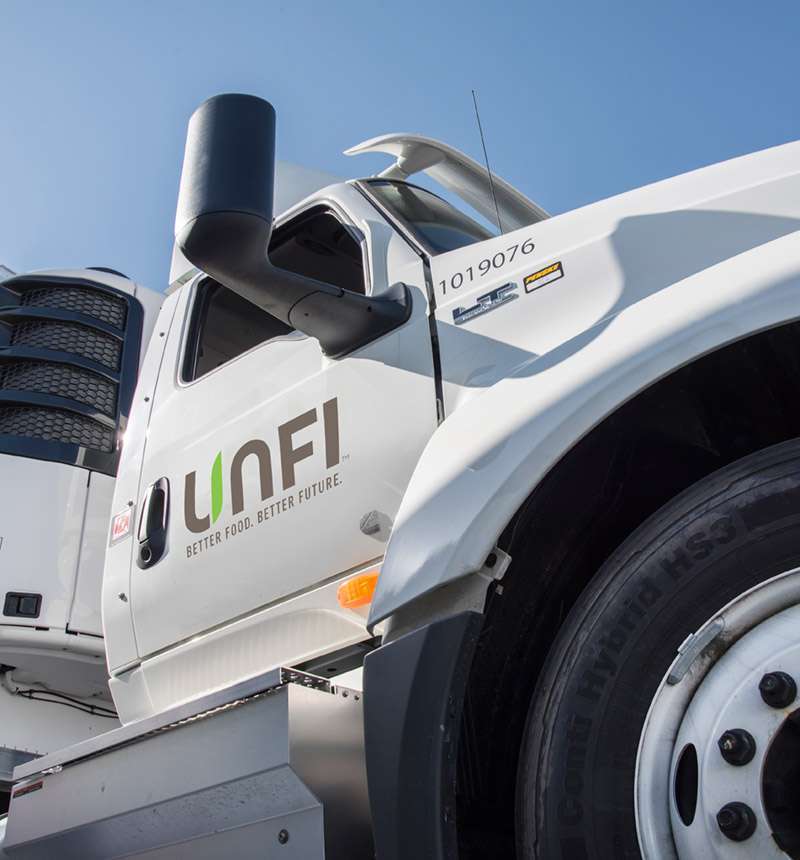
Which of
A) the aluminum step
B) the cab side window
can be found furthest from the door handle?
the aluminum step

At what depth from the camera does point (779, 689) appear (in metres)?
1.62

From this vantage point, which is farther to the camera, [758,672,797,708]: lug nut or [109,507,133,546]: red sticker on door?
[109,507,133,546]: red sticker on door

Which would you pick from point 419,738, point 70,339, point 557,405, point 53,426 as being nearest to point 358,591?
point 419,738

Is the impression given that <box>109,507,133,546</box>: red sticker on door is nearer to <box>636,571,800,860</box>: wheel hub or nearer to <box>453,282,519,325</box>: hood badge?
<box>453,282,519,325</box>: hood badge

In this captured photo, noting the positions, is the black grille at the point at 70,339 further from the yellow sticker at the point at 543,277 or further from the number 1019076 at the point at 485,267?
the yellow sticker at the point at 543,277

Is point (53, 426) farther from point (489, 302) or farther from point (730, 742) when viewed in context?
point (730, 742)

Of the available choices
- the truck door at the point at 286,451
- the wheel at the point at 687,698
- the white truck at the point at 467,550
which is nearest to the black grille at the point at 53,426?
the truck door at the point at 286,451

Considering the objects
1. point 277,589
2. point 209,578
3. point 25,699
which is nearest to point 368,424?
point 277,589

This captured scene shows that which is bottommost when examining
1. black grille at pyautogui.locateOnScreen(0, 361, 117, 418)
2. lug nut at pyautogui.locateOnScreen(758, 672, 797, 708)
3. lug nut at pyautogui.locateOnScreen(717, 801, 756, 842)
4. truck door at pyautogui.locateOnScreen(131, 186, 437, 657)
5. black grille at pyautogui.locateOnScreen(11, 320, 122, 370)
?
Result: lug nut at pyautogui.locateOnScreen(717, 801, 756, 842)

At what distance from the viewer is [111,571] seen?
3.37m

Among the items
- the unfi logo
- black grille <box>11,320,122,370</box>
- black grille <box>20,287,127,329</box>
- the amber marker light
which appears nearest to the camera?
the amber marker light

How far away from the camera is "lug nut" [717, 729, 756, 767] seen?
5.34ft

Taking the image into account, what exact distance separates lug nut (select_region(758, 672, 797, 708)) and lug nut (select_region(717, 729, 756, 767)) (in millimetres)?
66

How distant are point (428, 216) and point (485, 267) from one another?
0.70 metres
